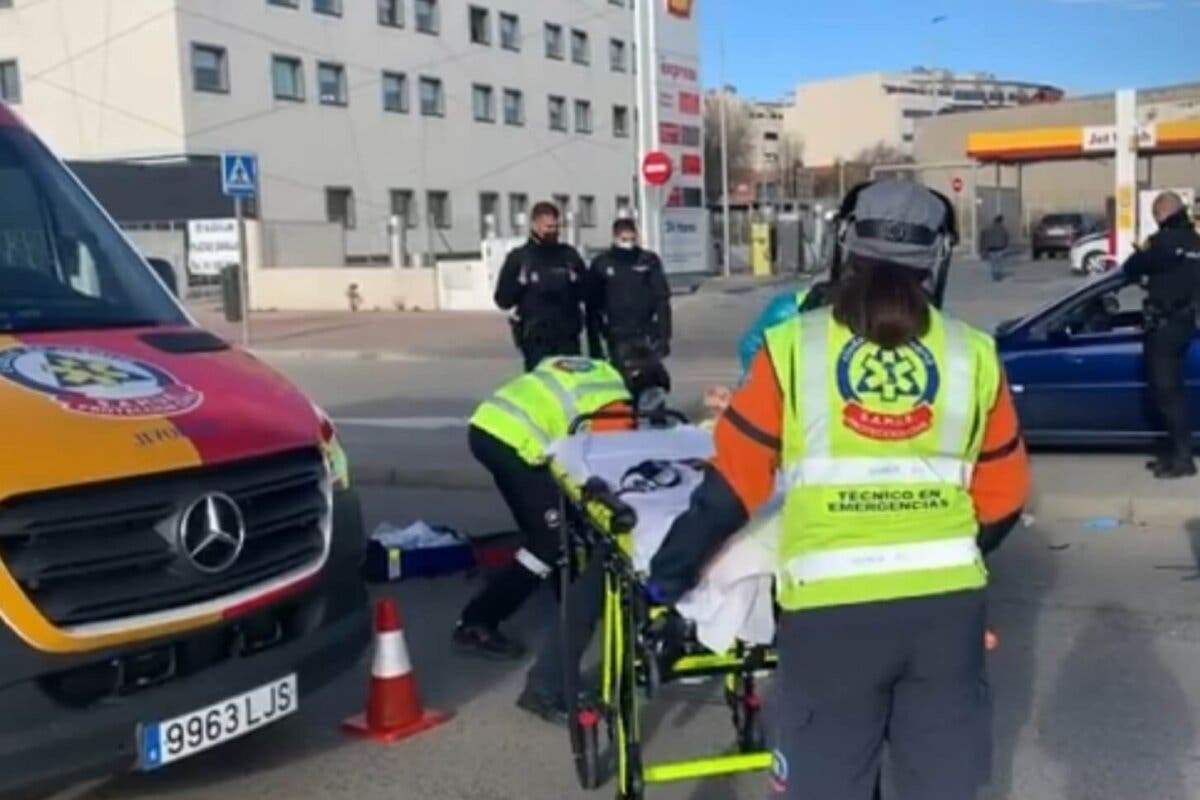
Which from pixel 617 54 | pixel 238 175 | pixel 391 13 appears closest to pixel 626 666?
pixel 238 175

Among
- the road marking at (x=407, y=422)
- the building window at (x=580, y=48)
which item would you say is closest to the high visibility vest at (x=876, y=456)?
the road marking at (x=407, y=422)

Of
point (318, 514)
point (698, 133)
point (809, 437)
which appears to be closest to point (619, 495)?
point (318, 514)

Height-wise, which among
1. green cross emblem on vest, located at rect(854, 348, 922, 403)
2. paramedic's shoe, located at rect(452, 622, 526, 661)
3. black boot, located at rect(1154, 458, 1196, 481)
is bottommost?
paramedic's shoe, located at rect(452, 622, 526, 661)

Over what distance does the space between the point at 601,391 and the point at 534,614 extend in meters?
2.07

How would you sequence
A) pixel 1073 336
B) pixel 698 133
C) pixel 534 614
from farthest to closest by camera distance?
1. pixel 698 133
2. pixel 1073 336
3. pixel 534 614

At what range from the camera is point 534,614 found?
24.0 ft

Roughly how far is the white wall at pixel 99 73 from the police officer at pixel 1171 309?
112 ft

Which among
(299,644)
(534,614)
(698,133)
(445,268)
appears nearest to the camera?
(299,644)

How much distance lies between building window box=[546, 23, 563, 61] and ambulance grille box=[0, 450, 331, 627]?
5486 cm

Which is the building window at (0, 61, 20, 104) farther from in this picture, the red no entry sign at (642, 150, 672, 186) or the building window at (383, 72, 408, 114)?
the red no entry sign at (642, 150, 672, 186)

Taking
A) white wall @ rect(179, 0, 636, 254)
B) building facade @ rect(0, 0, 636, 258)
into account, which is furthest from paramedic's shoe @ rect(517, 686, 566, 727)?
white wall @ rect(179, 0, 636, 254)

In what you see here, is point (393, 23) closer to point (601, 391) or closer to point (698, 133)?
point (698, 133)

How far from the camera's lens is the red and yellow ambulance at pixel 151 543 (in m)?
3.93

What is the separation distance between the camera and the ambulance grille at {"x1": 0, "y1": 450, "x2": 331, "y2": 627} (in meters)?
3.91
